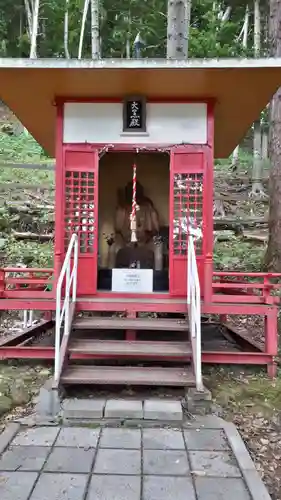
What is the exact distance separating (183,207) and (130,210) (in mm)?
2730

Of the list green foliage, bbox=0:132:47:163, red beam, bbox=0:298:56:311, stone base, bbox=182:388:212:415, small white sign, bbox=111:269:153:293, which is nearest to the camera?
stone base, bbox=182:388:212:415

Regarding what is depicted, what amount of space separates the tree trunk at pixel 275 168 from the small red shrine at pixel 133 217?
2.22 m

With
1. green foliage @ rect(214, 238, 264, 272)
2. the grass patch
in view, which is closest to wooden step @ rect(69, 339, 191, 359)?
the grass patch

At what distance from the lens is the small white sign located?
6.54 meters

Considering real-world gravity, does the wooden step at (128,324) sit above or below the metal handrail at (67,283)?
below

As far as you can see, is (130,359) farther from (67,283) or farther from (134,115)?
(134,115)

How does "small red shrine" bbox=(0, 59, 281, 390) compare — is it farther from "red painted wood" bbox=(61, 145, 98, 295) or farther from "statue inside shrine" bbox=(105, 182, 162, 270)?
"statue inside shrine" bbox=(105, 182, 162, 270)

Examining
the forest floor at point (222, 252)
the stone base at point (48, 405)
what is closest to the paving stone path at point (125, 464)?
the stone base at point (48, 405)

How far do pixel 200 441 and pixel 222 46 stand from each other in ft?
77.0

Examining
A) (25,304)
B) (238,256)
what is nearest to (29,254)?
(238,256)

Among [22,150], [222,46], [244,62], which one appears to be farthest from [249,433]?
[22,150]

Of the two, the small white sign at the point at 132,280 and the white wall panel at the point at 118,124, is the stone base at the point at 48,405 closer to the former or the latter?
the small white sign at the point at 132,280

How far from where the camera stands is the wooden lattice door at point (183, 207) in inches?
246

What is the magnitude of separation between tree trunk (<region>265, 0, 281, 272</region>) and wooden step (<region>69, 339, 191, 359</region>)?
13.7 feet
